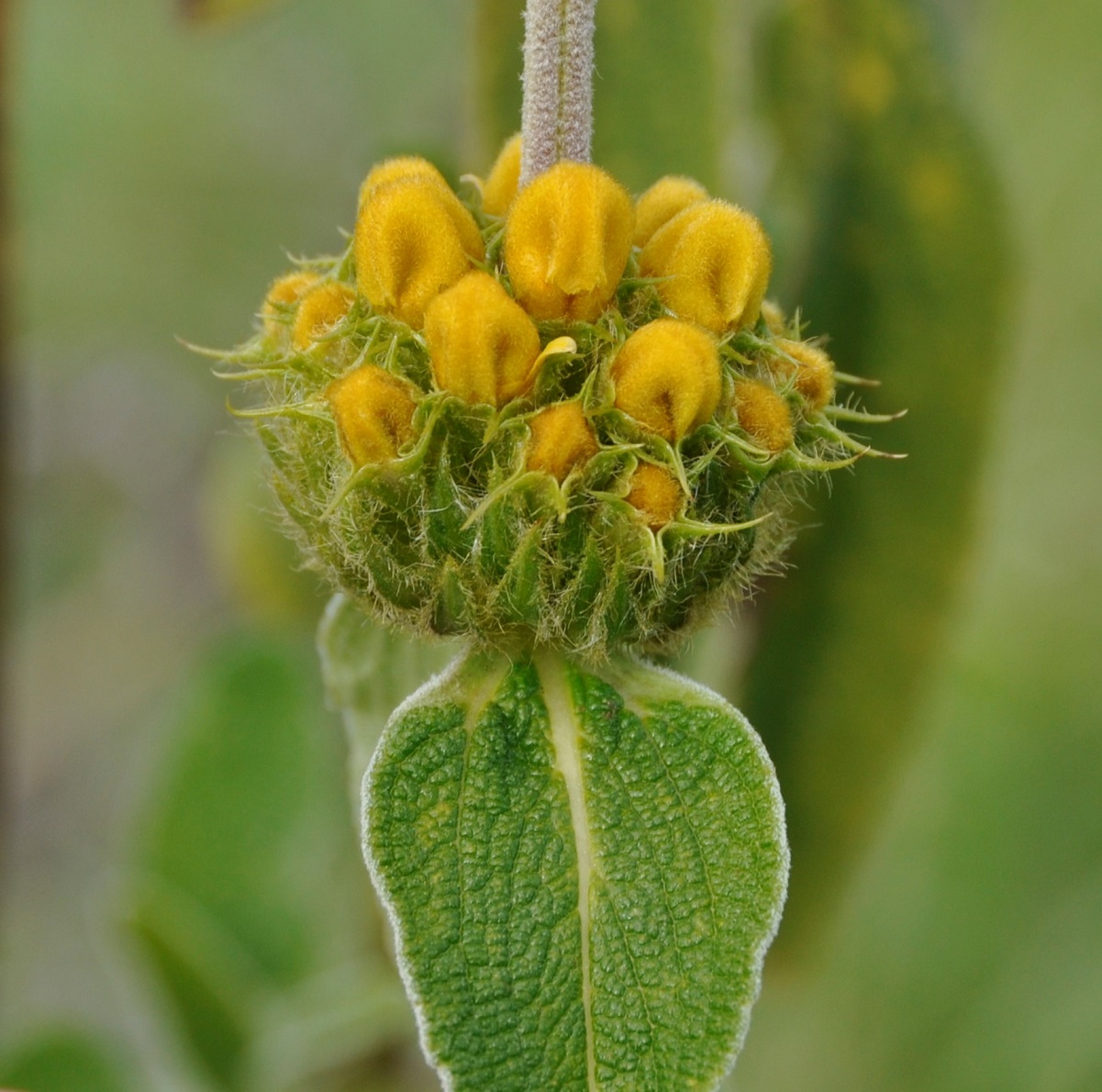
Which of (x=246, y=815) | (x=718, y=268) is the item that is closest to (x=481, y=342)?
(x=718, y=268)

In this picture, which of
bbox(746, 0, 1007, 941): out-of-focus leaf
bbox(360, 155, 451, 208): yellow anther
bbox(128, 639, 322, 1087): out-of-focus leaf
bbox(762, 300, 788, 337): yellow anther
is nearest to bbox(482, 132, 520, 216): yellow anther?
bbox(360, 155, 451, 208): yellow anther

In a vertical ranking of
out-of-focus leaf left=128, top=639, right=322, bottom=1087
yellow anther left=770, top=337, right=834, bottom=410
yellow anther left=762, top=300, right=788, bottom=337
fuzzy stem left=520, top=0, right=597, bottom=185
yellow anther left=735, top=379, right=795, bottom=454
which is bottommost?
out-of-focus leaf left=128, top=639, right=322, bottom=1087

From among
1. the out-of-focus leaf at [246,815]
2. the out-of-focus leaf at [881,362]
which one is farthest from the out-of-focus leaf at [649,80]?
the out-of-focus leaf at [246,815]

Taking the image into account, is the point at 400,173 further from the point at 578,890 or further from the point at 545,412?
the point at 578,890

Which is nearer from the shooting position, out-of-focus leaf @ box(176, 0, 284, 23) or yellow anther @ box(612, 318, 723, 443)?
yellow anther @ box(612, 318, 723, 443)

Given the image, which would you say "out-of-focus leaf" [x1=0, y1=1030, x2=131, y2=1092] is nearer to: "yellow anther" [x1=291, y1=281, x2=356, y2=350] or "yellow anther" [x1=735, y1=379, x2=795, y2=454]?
"yellow anther" [x1=291, y1=281, x2=356, y2=350]

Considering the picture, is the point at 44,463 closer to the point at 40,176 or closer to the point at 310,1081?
the point at 40,176

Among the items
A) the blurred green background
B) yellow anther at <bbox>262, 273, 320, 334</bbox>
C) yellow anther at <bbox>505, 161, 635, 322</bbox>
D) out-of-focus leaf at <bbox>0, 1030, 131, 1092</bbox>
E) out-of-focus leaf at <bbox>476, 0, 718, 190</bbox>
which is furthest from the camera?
out-of-focus leaf at <bbox>0, 1030, 131, 1092</bbox>
